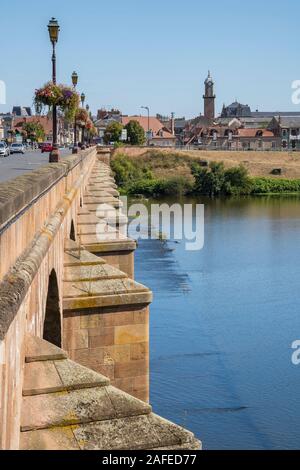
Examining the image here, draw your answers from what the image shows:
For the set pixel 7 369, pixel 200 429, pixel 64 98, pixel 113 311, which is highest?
pixel 64 98

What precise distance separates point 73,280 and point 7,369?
8.83 m

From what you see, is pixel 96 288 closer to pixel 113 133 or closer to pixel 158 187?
pixel 158 187

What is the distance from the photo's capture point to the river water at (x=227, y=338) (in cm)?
1831

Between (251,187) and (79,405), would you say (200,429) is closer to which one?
(79,405)

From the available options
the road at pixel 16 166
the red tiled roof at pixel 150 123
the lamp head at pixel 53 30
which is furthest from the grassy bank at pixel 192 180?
the lamp head at pixel 53 30

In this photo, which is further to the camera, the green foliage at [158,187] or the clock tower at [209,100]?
the clock tower at [209,100]

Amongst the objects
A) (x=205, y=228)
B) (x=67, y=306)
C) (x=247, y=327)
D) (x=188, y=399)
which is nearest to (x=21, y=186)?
(x=67, y=306)

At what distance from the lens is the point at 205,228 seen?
173 feet

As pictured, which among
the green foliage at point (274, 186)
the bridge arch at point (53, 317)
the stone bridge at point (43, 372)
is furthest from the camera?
the green foliage at point (274, 186)

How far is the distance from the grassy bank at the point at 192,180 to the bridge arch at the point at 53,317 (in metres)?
69.6

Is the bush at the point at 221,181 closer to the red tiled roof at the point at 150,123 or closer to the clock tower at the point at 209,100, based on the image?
the red tiled roof at the point at 150,123

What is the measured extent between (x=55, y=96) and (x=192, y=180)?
67.3m

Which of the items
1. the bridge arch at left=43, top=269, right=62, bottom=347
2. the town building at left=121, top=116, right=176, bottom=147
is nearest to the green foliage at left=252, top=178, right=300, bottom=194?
the town building at left=121, top=116, right=176, bottom=147

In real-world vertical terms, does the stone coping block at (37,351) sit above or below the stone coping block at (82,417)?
above
